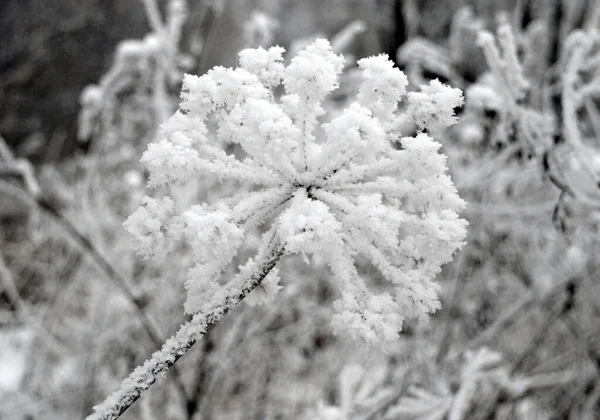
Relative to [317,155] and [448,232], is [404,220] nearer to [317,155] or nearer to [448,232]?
[448,232]

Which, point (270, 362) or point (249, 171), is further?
point (270, 362)

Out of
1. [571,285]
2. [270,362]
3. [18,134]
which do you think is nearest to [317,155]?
[571,285]

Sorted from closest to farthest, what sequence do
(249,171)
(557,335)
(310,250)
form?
(310,250) → (249,171) → (557,335)

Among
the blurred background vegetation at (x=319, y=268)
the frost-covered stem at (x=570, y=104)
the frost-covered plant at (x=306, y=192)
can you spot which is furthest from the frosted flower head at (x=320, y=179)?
the frost-covered stem at (x=570, y=104)

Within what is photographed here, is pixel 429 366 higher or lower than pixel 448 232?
higher

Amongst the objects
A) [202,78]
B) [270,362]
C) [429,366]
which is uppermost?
[270,362]

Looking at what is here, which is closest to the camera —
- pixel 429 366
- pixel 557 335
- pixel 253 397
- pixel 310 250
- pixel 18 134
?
pixel 310 250

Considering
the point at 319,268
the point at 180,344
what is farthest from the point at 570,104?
the point at 319,268

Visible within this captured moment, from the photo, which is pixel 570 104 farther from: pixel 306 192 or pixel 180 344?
pixel 180 344
